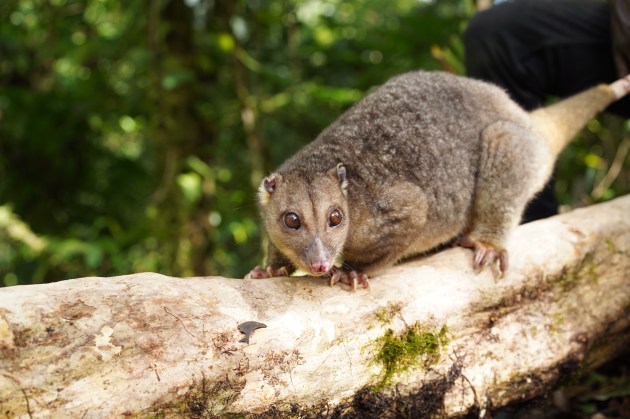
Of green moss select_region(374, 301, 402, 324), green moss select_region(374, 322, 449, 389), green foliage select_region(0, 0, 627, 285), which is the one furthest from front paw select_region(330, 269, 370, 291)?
green foliage select_region(0, 0, 627, 285)

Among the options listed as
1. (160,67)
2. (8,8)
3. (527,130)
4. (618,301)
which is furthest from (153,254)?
(618,301)

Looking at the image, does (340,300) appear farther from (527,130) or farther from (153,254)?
(153,254)

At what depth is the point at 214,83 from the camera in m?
6.18

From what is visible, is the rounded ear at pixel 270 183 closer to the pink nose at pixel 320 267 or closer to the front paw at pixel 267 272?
the front paw at pixel 267 272

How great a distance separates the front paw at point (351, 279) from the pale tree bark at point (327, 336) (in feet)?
0.18

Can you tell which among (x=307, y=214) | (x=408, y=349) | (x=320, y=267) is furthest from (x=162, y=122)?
(x=408, y=349)

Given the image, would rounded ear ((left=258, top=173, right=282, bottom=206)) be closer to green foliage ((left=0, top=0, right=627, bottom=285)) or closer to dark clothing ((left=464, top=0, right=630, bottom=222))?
green foliage ((left=0, top=0, right=627, bottom=285))

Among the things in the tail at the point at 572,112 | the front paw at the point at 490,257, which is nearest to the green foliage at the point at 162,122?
the tail at the point at 572,112

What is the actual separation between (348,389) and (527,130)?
2229 millimetres

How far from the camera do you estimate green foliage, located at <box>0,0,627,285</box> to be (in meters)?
5.35

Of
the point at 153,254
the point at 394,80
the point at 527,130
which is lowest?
the point at 153,254

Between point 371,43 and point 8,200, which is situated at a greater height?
point 371,43

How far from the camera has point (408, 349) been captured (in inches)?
109

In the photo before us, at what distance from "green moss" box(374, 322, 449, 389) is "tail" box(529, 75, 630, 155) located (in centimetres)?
195
